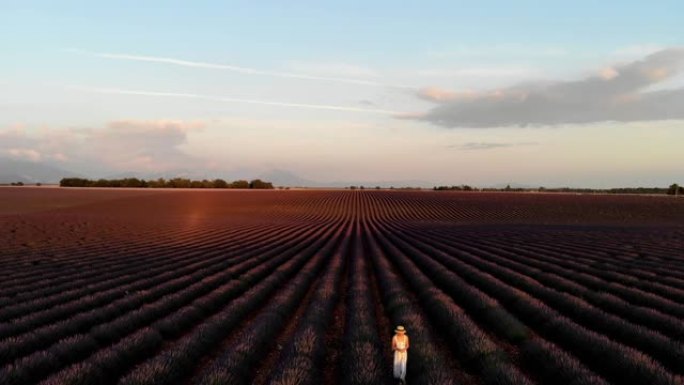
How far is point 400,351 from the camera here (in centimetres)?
566

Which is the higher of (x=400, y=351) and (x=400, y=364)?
(x=400, y=351)

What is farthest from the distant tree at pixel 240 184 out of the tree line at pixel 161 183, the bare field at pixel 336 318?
the bare field at pixel 336 318

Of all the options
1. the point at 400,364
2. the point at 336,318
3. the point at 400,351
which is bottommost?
the point at 336,318

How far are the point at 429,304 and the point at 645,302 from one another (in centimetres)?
453

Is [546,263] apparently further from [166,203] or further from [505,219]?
[166,203]

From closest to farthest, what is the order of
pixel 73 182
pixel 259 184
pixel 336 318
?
1. pixel 336 318
2. pixel 73 182
3. pixel 259 184

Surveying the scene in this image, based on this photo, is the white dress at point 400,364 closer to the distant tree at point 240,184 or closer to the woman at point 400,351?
the woman at point 400,351

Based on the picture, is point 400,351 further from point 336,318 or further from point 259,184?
point 259,184

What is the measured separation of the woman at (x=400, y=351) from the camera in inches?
219

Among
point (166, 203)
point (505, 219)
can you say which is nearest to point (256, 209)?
point (166, 203)

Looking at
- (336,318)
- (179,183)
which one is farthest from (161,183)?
(336,318)

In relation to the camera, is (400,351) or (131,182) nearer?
(400,351)

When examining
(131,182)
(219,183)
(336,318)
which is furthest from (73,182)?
(336,318)

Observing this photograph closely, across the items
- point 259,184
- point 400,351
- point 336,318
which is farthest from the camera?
point 259,184
